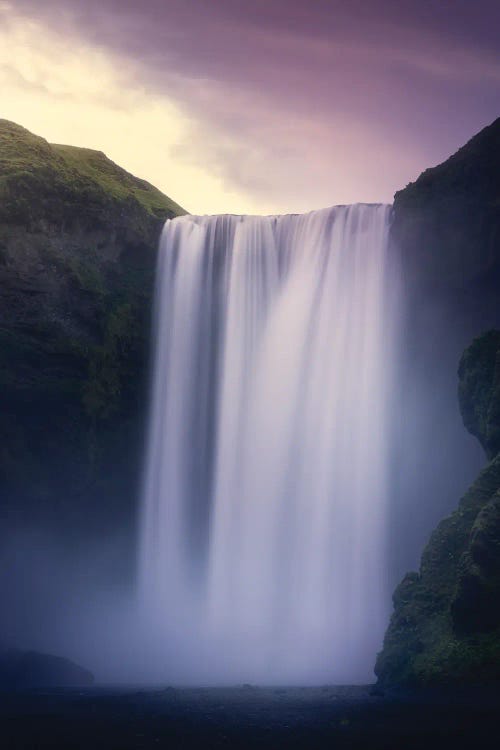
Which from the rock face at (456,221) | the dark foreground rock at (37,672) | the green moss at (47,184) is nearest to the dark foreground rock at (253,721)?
the dark foreground rock at (37,672)

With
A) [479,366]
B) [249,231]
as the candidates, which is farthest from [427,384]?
[249,231]

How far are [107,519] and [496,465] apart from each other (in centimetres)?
1749

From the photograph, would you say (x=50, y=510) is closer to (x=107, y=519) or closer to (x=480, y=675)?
(x=107, y=519)

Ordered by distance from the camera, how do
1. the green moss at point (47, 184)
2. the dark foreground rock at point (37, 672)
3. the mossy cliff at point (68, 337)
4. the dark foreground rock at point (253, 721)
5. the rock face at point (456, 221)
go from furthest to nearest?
the green moss at point (47, 184), the mossy cliff at point (68, 337), the rock face at point (456, 221), the dark foreground rock at point (37, 672), the dark foreground rock at point (253, 721)

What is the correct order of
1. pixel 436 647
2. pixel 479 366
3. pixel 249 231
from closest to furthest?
pixel 436 647, pixel 479 366, pixel 249 231

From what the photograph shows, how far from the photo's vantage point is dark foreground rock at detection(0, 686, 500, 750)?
41.1 feet

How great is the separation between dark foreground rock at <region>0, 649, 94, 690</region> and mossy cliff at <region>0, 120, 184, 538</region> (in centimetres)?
651

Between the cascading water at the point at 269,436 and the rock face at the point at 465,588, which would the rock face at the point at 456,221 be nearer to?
the cascading water at the point at 269,436

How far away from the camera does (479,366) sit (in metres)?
22.2

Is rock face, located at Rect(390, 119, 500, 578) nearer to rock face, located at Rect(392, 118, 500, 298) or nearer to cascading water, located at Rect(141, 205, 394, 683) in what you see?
rock face, located at Rect(392, 118, 500, 298)

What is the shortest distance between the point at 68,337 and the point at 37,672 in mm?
12062

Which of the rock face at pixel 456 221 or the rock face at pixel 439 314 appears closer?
the rock face at pixel 456 221

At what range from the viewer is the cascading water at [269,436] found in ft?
92.5

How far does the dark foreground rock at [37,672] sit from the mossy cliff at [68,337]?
21.4ft
